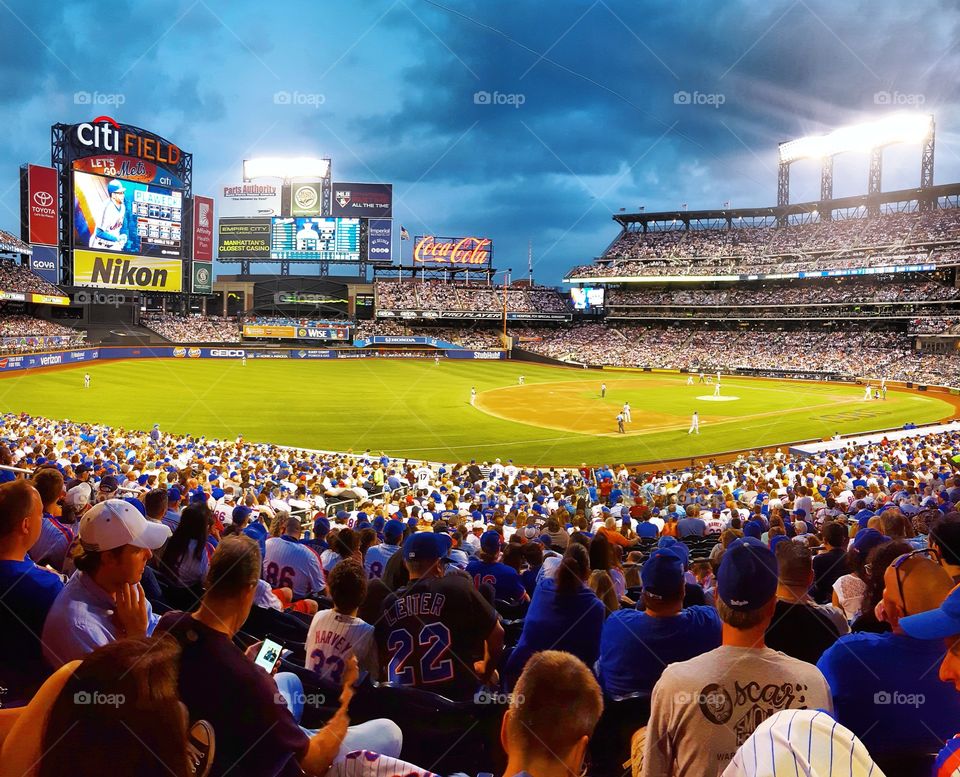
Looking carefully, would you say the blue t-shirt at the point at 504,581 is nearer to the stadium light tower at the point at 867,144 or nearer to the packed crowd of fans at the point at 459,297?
the stadium light tower at the point at 867,144

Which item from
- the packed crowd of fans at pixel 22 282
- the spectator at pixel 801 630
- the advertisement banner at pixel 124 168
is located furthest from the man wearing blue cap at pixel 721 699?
the advertisement banner at pixel 124 168

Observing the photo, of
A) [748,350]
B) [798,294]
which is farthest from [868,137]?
[748,350]

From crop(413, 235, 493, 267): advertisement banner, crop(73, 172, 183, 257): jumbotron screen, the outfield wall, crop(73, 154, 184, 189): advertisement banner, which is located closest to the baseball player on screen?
crop(73, 172, 183, 257): jumbotron screen

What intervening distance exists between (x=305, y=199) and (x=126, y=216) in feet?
79.4

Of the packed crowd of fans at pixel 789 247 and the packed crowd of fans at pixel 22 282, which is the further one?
the packed crowd of fans at pixel 789 247

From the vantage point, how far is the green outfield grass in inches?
1196

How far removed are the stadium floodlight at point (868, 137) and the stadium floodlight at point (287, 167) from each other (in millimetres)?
58480

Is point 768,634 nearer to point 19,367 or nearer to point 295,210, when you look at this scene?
point 19,367

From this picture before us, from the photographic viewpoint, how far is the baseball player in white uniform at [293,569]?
21.9 feet

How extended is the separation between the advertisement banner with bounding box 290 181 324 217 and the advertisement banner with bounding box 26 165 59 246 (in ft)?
91.4

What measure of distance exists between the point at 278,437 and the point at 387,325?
6349 centimetres

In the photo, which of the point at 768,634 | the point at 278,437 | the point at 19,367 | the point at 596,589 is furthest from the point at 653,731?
the point at 19,367

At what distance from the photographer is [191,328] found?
255ft
